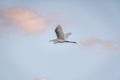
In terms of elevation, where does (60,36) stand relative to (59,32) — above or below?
below

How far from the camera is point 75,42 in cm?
3198

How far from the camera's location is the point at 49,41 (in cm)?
3303

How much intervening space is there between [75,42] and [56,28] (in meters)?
2.68

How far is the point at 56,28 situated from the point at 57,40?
63.9 inches

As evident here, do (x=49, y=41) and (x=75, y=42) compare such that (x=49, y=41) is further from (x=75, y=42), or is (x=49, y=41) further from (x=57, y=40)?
(x=75, y=42)

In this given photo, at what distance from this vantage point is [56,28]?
32.3 metres

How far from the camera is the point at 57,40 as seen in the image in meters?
33.2

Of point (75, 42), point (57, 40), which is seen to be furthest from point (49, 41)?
point (75, 42)

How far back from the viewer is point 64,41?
108 feet

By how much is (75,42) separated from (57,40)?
237 cm

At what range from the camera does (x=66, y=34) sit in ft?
111

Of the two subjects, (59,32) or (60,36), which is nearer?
(59,32)

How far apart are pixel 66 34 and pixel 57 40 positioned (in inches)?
58.5
